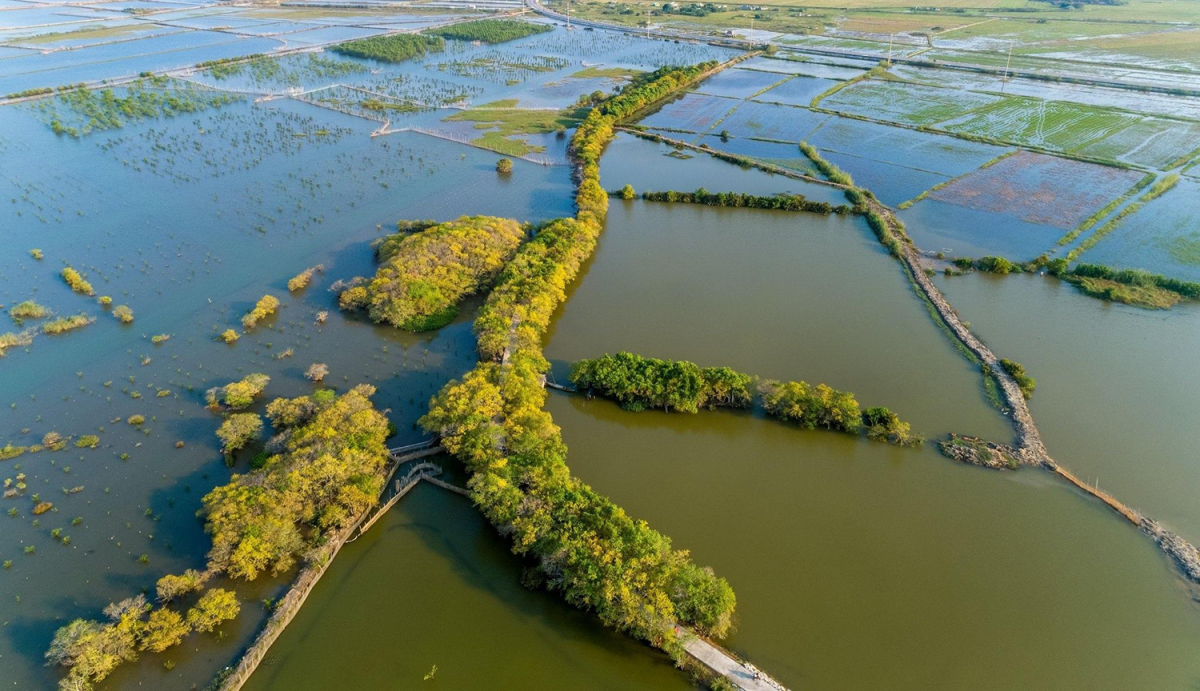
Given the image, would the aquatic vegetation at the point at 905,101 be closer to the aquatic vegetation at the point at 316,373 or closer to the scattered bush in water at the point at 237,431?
the aquatic vegetation at the point at 316,373

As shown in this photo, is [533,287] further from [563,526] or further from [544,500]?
[563,526]

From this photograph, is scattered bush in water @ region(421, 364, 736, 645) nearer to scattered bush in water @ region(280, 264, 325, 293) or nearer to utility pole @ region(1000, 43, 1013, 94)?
scattered bush in water @ region(280, 264, 325, 293)

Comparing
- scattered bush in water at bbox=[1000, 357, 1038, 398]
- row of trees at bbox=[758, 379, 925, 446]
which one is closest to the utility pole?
scattered bush in water at bbox=[1000, 357, 1038, 398]

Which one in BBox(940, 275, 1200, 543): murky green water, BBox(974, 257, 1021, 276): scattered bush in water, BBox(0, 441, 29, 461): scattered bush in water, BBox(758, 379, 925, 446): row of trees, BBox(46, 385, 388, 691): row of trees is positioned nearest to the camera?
BBox(46, 385, 388, 691): row of trees

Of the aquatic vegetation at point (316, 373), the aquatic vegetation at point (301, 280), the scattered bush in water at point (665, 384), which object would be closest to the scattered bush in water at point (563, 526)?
the scattered bush in water at point (665, 384)

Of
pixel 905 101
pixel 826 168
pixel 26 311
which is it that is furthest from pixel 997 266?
pixel 26 311

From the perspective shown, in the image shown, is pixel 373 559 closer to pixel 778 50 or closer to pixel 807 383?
pixel 807 383

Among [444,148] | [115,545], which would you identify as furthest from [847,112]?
[115,545]
